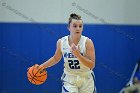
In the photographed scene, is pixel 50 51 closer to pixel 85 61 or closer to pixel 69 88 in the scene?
pixel 69 88

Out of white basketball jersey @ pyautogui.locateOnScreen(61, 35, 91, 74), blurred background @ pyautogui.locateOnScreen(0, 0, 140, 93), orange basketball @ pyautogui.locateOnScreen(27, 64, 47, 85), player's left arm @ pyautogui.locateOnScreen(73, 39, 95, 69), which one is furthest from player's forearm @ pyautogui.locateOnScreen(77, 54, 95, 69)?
blurred background @ pyautogui.locateOnScreen(0, 0, 140, 93)

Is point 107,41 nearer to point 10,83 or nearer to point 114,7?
point 114,7

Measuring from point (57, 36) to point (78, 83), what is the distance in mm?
→ 2321

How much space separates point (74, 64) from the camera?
13.4 ft

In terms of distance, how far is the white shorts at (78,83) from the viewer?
404 cm

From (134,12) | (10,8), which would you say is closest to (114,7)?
(134,12)

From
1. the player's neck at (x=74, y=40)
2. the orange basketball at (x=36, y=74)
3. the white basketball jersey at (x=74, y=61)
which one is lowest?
the orange basketball at (x=36, y=74)

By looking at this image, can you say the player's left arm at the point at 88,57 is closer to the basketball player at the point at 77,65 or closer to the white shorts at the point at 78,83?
the basketball player at the point at 77,65

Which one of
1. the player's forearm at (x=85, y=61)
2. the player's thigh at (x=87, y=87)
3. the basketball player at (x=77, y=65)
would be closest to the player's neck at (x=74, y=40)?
the basketball player at (x=77, y=65)

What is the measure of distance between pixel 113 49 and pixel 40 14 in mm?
1568

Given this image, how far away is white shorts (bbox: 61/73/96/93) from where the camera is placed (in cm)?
404

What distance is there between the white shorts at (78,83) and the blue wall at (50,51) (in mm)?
2178

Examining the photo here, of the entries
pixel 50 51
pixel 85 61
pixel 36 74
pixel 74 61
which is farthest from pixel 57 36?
pixel 85 61

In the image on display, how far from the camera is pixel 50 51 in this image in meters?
6.29
